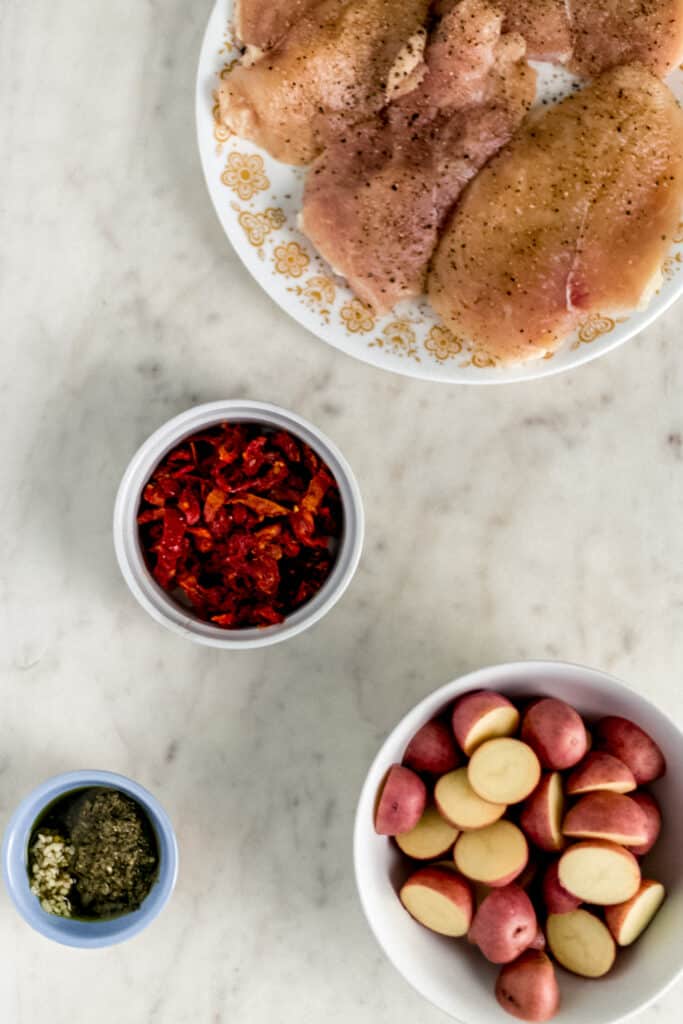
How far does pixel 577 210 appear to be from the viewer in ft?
4.38

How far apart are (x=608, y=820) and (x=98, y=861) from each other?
2.21 feet

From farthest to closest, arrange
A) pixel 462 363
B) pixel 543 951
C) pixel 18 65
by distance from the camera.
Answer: pixel 18 65
pixel 462 363
pixel 543 951

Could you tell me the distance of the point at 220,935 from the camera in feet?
4.92

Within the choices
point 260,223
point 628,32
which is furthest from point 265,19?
point 628,32

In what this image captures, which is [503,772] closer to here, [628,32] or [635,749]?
[635,749]

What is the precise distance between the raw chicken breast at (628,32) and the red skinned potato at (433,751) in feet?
2.98

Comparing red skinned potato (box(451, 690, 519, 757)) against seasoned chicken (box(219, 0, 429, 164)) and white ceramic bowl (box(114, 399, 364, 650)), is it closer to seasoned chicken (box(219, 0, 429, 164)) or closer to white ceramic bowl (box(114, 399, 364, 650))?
white ceramic bowl (box(114, 399, 364, 650))

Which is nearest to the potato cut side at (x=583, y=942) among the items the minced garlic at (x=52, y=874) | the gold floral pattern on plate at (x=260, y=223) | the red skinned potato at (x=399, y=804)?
the red skinned potato at (x=399, y=804)

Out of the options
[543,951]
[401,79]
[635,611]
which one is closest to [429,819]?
[543,951]

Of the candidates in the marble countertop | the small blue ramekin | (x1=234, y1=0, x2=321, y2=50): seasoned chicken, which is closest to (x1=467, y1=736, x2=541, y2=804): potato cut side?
the marble countertop

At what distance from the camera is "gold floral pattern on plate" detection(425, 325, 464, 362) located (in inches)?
56.1

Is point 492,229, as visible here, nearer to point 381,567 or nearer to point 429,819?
point 381,567

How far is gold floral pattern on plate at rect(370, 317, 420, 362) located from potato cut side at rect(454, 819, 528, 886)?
0.64 metres

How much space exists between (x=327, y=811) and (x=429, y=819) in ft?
0.71
